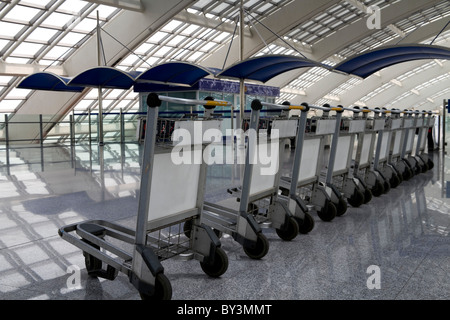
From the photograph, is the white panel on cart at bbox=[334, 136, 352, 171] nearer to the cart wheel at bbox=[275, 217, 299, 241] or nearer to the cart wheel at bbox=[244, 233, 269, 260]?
the cart wheel at bbox=[275, 217, 299, 241]

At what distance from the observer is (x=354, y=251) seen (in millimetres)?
3867

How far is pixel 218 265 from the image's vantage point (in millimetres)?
3217

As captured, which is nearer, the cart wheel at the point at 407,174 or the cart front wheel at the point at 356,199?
the cart front wheel at the point at 356,199

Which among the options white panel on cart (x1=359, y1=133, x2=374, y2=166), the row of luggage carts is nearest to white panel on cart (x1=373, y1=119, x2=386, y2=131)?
white panel on cart (x1=359, y1=133, x2=374, y2=166)

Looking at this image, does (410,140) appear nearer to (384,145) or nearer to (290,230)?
(384,145)

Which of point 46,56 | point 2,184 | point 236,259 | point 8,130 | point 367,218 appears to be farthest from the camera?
point 46,56

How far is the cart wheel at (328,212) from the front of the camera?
4.90 meters

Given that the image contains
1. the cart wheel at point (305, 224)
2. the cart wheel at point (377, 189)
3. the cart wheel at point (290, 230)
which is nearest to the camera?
the cart wheel at point (290, 230)

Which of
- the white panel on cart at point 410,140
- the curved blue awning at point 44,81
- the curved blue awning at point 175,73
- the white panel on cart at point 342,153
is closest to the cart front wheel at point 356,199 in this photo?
the white panel on cart at point 342,153

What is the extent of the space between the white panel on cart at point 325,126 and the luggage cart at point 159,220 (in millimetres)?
1857

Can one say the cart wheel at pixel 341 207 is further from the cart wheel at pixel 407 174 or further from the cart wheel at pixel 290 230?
the cart wheel at pixel 407 174
